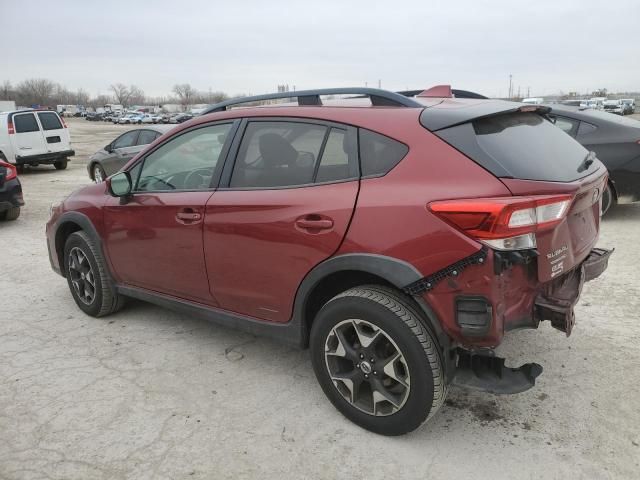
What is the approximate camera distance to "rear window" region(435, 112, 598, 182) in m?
2.44

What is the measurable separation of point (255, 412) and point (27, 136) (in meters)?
15.0

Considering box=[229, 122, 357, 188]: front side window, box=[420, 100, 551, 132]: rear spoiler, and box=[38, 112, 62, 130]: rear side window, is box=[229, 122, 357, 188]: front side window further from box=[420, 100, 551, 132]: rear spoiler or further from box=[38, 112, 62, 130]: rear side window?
box=[38, 112, 62, 130]: rear side window

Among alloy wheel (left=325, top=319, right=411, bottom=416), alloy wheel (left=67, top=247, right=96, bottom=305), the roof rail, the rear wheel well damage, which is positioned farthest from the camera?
the rear wheel well damage

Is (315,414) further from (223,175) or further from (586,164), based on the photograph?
(586,164)

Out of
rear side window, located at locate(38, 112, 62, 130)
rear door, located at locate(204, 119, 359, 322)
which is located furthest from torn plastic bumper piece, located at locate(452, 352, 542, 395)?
rear side window, located at locate(38, 112, 62, 130)

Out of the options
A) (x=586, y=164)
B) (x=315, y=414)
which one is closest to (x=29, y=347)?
(x=315, y=414)

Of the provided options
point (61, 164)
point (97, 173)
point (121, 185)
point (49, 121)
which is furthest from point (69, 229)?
point (61, 164)

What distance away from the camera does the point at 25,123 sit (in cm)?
1510

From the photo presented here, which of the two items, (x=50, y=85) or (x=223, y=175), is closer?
(x=223, y=175)

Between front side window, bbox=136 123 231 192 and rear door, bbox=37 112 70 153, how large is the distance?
13.5m

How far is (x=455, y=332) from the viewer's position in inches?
95.2

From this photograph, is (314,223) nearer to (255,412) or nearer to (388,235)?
(388,235)

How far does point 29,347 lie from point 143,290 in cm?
92

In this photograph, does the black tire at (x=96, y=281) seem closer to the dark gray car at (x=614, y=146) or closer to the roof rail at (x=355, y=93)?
the roof rail at (x=355, y=93)
